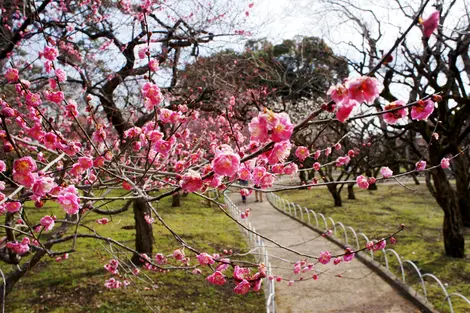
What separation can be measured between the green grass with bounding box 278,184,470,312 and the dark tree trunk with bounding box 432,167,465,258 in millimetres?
218

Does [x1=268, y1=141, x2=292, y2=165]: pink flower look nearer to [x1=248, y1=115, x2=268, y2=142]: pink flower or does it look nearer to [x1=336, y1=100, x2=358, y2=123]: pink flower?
[x1=248, y1=115, x2=268, y2=142]: pink flower

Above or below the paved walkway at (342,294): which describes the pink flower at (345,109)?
above

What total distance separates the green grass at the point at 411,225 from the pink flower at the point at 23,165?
548 cm

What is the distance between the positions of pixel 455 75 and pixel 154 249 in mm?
7913

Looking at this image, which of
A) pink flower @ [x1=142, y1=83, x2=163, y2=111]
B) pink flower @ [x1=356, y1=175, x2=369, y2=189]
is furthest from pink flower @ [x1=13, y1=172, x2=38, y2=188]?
pink flower @ [x1=356, y1=175, x2=369, y2=189]

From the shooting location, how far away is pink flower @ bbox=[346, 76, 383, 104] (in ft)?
3.62

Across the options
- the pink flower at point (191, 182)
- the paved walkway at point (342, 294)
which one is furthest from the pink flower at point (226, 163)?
the paved walkway at point (342, 294)

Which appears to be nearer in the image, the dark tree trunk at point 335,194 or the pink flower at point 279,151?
the pink flower at point 279,151

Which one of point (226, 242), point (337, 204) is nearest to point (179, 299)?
point (226, 242)

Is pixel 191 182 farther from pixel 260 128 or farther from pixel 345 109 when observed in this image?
pixel 345 109

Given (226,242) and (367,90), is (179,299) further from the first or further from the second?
(367,90)

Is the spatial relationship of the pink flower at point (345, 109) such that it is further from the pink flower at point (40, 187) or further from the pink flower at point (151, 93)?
the pink flower at point (40, 187)

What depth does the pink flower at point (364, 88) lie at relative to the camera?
1.10 m

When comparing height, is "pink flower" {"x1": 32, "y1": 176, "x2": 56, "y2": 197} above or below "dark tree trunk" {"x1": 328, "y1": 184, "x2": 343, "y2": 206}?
above
